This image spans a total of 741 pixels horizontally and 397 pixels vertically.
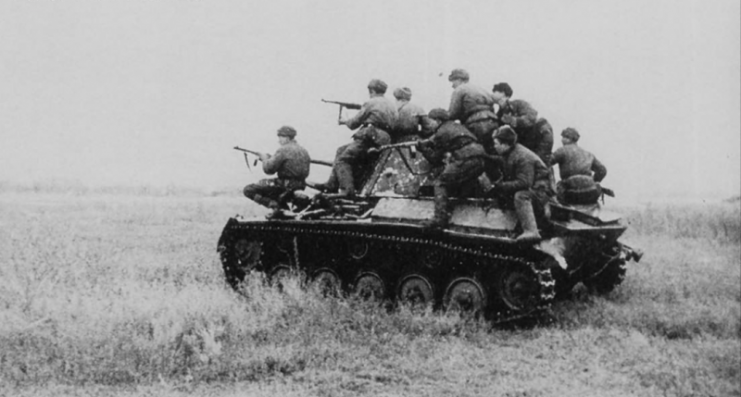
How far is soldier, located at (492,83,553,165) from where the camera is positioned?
369 inches

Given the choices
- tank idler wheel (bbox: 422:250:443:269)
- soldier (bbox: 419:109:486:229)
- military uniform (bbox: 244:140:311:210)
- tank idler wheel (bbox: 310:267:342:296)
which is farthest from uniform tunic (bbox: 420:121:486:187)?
military uniform (bbox: 244:140:311:210)

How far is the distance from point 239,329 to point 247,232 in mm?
2904

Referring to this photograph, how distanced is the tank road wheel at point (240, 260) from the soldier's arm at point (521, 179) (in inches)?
134

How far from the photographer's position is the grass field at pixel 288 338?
6195 mm

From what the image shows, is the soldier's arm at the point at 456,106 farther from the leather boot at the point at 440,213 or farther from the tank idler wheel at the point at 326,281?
the tank idler wheel at the point at 326,281

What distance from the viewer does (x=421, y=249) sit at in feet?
28.7

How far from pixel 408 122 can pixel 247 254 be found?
8.29ft

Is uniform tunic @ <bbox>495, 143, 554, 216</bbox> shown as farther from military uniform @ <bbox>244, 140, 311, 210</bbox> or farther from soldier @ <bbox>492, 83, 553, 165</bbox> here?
military uniform @ <bbox>244, 140, 311, 210</bbox>

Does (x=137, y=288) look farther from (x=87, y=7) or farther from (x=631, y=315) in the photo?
(x=631, y=315)

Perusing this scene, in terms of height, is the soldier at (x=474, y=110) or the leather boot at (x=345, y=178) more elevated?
the soldier at (x=474, y=110)

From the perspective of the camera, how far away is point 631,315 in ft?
28.9

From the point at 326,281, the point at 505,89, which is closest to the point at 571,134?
the point at 505,89

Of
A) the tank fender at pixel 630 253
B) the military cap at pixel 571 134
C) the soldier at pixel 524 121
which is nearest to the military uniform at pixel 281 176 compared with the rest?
the soldier at pixel 524 121

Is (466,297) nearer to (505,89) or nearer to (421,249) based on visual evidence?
(421,249)
